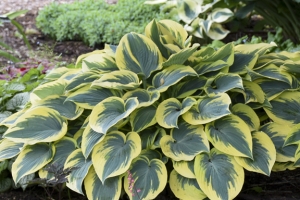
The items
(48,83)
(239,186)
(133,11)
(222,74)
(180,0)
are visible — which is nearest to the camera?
(239,186)

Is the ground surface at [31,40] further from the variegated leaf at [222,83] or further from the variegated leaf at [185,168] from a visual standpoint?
the variegated leaf at [185,168]

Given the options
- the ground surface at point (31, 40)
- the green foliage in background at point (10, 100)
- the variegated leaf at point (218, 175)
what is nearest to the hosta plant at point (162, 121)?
the variegated leaf at point (218, 175)

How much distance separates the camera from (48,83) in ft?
7.07

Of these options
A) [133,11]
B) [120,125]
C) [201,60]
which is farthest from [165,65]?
[133,11]

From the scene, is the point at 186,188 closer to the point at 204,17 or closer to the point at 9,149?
the point at 9,149

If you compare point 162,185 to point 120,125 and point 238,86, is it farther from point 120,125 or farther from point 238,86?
point 238,86

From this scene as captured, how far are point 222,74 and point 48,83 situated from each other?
875mm

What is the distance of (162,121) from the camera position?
1.86 m

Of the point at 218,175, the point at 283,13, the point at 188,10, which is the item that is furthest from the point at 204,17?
the point at 218,175

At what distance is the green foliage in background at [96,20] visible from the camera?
488cm

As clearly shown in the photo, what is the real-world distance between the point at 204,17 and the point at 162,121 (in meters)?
3.31

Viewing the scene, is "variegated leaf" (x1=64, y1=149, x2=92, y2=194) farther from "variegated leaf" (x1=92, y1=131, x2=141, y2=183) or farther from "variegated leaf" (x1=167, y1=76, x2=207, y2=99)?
"variegated leaf" (x1=167, y1=76, x2=207, y2=99)

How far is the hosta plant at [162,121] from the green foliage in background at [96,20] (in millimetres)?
2696

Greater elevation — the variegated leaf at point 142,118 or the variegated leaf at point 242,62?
the variegated leaf at point 242,62
